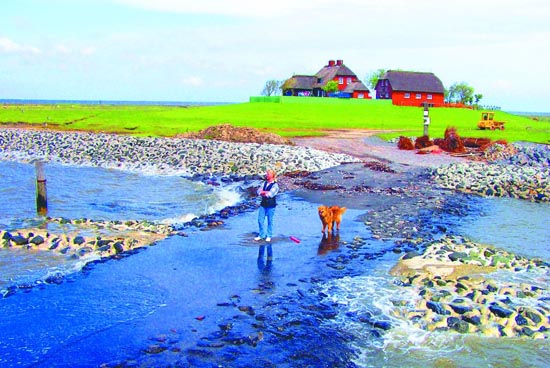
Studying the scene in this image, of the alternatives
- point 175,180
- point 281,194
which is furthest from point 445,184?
point 175,180

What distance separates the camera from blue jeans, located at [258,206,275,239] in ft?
52.4

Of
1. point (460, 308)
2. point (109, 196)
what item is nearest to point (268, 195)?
point (460, 308)

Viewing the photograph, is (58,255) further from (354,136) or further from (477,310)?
(354,136)

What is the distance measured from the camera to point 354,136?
4938 centimetres

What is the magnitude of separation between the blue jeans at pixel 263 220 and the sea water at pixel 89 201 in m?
4.39

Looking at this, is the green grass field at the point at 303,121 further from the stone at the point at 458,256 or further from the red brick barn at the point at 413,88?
the stone at the point at 458,256

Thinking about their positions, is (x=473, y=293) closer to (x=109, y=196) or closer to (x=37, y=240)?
(x=37, y=240)

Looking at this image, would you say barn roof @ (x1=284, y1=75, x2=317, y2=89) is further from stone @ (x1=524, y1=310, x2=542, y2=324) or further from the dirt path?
stone @ (x1=524, y1=310, x2=542, y2=324)

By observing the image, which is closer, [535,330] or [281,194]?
[535,330]

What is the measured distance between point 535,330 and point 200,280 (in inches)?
281

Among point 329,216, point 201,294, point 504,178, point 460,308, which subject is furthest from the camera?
point 504,178

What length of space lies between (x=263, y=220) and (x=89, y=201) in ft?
36.1

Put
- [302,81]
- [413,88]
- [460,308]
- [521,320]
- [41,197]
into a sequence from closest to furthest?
[521,320], [460,308], [41,197], [413,88], [302,81]

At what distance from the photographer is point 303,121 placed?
208 feet
